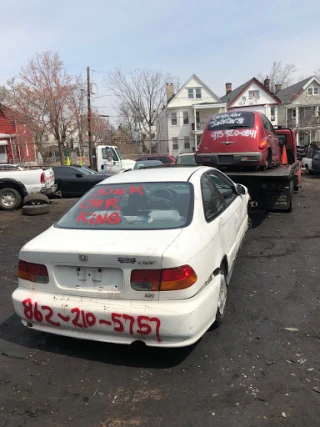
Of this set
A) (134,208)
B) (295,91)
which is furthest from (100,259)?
(295,91)

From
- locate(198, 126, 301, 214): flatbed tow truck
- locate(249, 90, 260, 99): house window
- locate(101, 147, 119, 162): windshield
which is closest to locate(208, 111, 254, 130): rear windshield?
locate(198, 126, 301, 214): flatbed tow truck

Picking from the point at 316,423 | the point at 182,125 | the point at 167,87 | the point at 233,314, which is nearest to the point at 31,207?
the point at 233,314

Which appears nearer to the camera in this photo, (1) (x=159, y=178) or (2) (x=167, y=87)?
(1) (x=159, y=178)

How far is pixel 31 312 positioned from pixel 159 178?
6.12 feet

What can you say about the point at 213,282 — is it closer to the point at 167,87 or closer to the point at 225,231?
the point at 225,231

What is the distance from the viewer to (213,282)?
9.89 ft

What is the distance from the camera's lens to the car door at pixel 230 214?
382cm

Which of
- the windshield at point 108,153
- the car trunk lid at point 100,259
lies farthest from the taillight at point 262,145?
the windshield at point 108,153

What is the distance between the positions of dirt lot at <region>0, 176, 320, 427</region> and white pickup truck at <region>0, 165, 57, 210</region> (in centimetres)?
767

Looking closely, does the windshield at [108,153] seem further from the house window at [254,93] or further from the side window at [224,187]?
the house window at [254,93]

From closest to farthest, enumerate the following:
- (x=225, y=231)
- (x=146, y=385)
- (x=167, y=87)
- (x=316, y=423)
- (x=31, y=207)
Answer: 1. (x=316, y=423)
2. (x=146, y=385)
3. (x=225, y=231)
4. (x=31, y=207)
5. (x=167, y=87)

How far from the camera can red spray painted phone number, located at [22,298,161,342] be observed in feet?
8.57

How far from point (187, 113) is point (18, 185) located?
35.0m

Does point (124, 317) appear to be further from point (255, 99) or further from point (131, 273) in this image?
point (255, 99)
